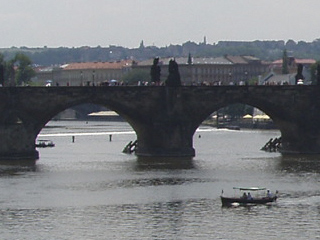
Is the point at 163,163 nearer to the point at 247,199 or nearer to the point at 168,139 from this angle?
the point at 168,139

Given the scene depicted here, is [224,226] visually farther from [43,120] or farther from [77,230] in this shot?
[43,120]

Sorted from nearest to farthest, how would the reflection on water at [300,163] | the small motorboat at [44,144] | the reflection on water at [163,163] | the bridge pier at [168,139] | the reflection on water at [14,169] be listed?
the reflection on water at [14,169] → the reflection on water at [300,163] → the reflection on water at [163,163] → the bridge pier at [168,139] → the small motorboat at [44,144]

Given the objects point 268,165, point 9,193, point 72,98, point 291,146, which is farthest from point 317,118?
point 9,193

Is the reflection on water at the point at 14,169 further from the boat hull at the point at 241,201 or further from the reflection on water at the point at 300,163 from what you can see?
the boat hull at the point at 241,201

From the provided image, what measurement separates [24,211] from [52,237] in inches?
413

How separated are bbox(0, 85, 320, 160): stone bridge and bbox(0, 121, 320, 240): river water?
8.23 ft

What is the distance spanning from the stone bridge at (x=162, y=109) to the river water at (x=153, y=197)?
2.51 metres

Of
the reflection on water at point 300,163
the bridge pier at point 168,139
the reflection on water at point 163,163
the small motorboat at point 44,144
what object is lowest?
the reflection on water at point 300,163

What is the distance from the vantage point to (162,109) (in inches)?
5443

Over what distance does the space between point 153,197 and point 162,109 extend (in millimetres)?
37136

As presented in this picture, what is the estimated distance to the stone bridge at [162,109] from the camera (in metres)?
133

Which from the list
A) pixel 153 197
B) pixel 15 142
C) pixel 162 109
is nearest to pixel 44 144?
pixel 162 109

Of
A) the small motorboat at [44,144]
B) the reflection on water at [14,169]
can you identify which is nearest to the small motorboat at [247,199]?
the reflection on water at [14,169]

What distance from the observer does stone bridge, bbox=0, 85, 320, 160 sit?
133000 mm
